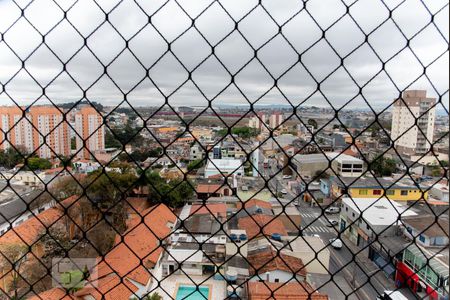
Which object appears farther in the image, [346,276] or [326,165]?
[326,165]

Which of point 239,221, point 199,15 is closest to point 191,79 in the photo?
point 199,15

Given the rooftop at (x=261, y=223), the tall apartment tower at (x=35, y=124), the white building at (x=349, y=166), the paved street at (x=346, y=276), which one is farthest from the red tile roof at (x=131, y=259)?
the white building at (x=349, y=166)

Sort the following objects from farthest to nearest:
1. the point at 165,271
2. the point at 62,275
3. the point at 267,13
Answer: the point at 165,271 → the point at 62,275 → the point at 267,13

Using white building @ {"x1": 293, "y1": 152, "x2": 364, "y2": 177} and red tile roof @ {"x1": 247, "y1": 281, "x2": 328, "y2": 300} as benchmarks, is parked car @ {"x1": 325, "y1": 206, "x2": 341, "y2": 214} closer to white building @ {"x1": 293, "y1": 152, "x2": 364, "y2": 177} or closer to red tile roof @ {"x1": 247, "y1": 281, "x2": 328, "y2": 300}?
white building @ {"x1": 293, "y1": 152, "x2": 364, "y2": 177}

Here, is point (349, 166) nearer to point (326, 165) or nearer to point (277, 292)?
point (326, 165)

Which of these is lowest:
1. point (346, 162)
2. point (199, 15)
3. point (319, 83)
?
point (346, 162)

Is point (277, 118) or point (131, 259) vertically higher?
point (277, 118)

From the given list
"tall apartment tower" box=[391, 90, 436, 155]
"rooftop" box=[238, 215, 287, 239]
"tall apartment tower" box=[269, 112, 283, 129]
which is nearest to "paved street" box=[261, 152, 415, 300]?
"rooftop" box=[238, 215, 287, 239]

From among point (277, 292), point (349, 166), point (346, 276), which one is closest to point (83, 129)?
point (277, 292)

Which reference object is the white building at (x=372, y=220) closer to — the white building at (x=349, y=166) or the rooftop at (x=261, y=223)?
the rooftop at (x=261, y=223)

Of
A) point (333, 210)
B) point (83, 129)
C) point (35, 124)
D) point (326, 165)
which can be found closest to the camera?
point (35, 124)

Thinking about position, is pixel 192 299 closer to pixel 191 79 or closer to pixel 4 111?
pixel 4 111
